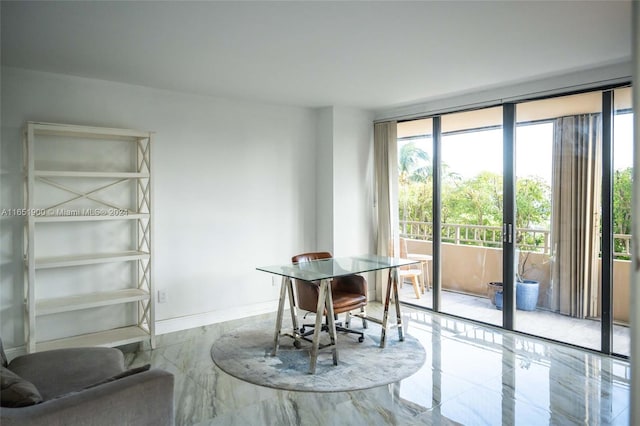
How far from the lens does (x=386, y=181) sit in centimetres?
561

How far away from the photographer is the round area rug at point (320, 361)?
10.7ft

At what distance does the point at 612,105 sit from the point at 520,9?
1800 mm

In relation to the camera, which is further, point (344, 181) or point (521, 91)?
point (344, 181)

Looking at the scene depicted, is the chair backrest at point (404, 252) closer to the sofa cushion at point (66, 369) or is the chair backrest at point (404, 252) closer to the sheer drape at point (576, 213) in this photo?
the sheer drape at point (576, 213)

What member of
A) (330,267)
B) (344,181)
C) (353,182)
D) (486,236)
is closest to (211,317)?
(330,267)

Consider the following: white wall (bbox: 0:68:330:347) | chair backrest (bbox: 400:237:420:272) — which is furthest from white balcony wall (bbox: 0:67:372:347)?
chair backrest (bbox: 400:237:420:272)

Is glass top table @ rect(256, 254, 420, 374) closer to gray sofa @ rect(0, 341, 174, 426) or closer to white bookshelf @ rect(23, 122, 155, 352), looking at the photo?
white bookshelf @ rect(23, 122, 155, 352)

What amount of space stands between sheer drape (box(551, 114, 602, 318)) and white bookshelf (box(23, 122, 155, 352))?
12.4ft

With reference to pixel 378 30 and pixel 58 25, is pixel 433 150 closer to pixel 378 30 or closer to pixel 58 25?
pixel 378 30

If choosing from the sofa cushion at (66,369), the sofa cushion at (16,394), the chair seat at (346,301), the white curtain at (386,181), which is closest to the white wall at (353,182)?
the white curtain at (386,181)

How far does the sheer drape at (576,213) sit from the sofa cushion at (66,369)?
150 inches

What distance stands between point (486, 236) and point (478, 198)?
16.6 inches

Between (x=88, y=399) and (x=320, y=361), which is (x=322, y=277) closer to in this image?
(x=320, y=361)

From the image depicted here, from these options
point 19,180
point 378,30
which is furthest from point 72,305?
point 378,30
